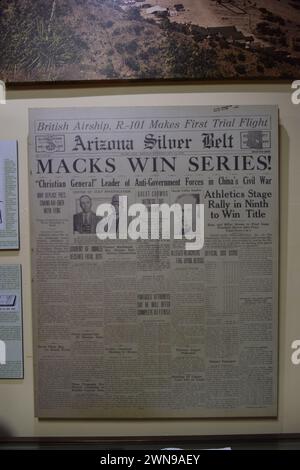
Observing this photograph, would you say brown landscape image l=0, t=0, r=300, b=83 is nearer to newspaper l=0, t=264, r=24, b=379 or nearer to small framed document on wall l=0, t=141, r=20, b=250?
small framed document on wall l=0, t=141, r=20, b=250

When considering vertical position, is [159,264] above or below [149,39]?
below

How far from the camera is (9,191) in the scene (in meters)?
0.83

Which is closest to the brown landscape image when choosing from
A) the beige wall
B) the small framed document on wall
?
the beige wall

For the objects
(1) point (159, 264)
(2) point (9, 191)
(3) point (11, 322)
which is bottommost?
(3) point (11, 322)

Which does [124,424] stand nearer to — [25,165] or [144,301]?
[144,301]

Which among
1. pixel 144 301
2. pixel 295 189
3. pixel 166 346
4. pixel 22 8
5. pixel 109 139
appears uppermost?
pixel 22 8

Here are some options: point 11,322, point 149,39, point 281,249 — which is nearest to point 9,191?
point 11,322

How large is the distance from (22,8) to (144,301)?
89cm

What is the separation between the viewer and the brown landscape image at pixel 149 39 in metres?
0.80

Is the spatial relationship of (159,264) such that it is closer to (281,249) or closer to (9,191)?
(281,249)

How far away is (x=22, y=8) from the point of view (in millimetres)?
810

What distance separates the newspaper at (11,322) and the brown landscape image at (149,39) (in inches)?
22.0

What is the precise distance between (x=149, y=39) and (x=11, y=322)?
0.89 meters
